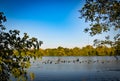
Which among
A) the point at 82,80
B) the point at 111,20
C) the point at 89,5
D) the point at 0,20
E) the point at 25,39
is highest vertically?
the point at 89,5

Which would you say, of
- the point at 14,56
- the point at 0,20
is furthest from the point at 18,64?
the point at 0,20

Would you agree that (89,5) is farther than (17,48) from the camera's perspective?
Yes

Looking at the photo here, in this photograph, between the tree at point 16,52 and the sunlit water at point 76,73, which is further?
the sunlit water at point 76,73

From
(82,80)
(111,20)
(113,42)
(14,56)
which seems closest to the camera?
(14,56)

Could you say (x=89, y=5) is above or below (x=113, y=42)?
above

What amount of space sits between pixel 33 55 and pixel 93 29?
8.48m

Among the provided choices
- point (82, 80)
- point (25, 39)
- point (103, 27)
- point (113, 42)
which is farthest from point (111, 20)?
point (82, 80)

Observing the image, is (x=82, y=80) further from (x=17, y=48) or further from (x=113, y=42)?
(x=17, y=48)

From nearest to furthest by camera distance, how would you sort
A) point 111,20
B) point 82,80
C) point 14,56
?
point 14,56 < point 111,20 < point 82,80

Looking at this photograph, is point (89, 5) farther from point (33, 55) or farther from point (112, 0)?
point (33, 55)

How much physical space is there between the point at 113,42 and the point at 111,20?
1841 millimetres

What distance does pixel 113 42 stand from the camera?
1502 cm

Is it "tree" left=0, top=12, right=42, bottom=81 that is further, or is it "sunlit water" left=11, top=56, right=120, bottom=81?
"sunlit water" left=11, top=56, right=120, bottom=81

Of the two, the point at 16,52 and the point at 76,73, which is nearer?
the point at 16,52
